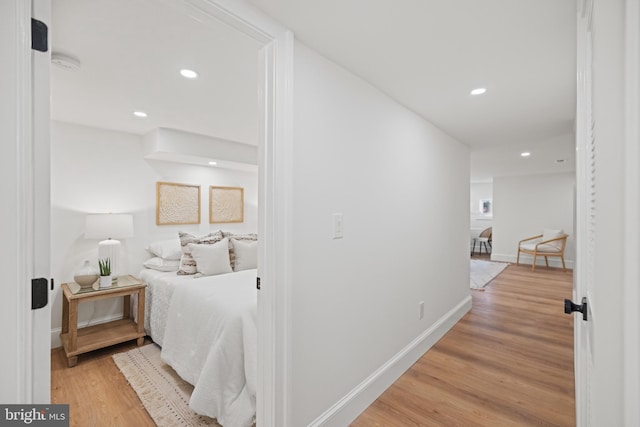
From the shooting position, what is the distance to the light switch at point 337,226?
1759 millimetres

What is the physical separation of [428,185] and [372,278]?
50.1 inches

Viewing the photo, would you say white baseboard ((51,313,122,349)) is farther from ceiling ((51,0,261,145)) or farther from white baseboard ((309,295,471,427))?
white baseboard ((309,295,471,427))

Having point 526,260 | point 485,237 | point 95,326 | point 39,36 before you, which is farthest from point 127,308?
point 485,237

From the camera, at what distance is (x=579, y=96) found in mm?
1136

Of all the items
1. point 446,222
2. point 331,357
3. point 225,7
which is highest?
point 225,7

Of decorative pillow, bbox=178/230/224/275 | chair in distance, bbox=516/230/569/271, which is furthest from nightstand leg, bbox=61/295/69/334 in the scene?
chair in distance, bbox=516/230/569/271

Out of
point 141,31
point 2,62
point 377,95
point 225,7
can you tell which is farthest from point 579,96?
point 141,31

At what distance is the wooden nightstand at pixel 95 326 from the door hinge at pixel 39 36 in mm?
2532

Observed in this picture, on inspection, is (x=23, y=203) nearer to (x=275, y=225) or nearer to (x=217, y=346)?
(x=275, y=225)

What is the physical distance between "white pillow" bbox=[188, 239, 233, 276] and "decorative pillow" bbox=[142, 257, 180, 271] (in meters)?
0.34

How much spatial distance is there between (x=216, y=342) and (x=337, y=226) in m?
1.15

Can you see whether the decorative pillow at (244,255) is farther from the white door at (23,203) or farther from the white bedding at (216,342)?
the white door at (23,203)

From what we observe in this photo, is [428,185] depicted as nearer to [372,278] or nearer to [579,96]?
[372,278]

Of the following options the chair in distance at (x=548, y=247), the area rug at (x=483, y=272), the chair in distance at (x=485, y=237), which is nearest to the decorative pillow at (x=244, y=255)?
the area rug at (x=483, y=272)
